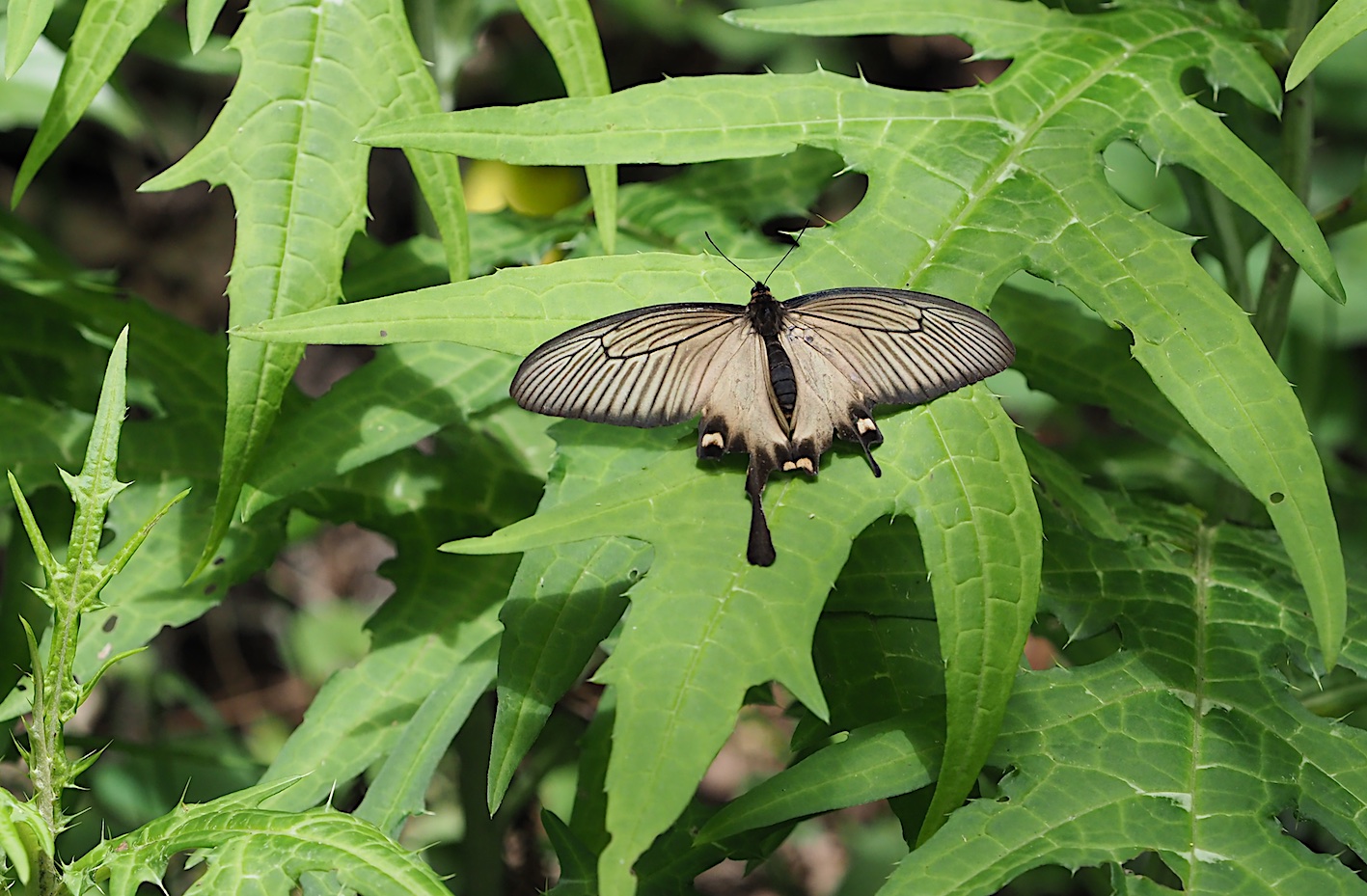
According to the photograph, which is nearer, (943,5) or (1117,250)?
(1117,250)

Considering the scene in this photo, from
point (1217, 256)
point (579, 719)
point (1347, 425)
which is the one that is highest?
point (1217, 256)

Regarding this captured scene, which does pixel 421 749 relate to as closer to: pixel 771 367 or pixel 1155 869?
pixel 771 367

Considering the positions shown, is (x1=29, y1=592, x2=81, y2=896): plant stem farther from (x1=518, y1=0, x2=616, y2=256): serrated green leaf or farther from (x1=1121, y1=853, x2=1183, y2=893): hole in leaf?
(x1=1121, y1=853, x2=1183, y2=893): hole in leaf

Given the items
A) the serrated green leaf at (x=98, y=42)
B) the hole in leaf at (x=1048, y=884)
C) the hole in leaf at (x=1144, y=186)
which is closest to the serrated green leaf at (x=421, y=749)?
the serrated green leaf at (x=98, y=42)

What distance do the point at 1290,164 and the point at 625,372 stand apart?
982 millimetres

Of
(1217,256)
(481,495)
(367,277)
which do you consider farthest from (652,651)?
(1217,256)

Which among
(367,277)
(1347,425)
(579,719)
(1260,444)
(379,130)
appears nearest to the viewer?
(1260,444)

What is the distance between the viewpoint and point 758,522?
3.13ft

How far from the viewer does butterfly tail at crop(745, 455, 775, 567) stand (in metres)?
0.92

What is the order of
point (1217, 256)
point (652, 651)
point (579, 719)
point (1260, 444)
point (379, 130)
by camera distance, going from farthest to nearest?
point (579, 719)
point (1217, 256)
point (379, 130)
point (1260, 444)
point (652, 651)

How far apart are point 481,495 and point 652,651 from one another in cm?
77

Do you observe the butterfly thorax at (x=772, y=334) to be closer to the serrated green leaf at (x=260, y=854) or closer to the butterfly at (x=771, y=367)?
the butterfly at (x=771, y=367)

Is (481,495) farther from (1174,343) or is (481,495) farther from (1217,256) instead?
(1217,256)

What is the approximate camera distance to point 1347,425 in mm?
3014
